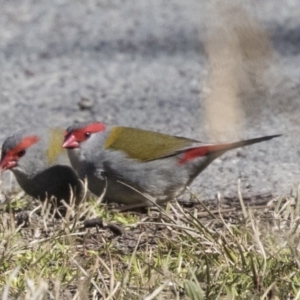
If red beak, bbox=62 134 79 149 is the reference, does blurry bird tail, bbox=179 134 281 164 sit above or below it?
below

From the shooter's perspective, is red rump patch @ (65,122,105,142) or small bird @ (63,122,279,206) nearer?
small bird @ (63,122,279,206)

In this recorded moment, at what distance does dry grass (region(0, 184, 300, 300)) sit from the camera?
246 centimetres

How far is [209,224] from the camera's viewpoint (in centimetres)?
321

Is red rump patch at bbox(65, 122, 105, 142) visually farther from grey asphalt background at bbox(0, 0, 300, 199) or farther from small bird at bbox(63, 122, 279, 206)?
grey asphalt background at bbox(0, 0, 300, 199)

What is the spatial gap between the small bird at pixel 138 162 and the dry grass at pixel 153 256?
0.37 metres

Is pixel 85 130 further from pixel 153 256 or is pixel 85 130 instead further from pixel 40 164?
pixel 153 256

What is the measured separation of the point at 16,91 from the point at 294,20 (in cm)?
261

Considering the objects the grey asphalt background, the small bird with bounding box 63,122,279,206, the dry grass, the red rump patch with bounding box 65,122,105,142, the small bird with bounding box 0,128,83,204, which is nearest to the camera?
the dry grass

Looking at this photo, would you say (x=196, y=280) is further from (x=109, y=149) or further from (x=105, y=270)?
(x=109, y=149)

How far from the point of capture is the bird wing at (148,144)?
13.6 ft

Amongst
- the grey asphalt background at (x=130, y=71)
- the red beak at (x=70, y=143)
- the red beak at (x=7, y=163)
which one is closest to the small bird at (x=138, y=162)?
the red beak at (x=70, y=143)

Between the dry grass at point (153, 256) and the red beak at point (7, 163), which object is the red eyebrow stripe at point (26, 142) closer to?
the red beak at point (7, 163)

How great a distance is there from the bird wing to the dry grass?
1.86ft

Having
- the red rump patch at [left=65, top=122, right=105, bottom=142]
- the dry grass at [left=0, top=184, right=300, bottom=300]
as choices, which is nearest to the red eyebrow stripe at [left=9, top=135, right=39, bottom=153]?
the red rump patch at [left=65, top=122, right=105, bottom=142]
